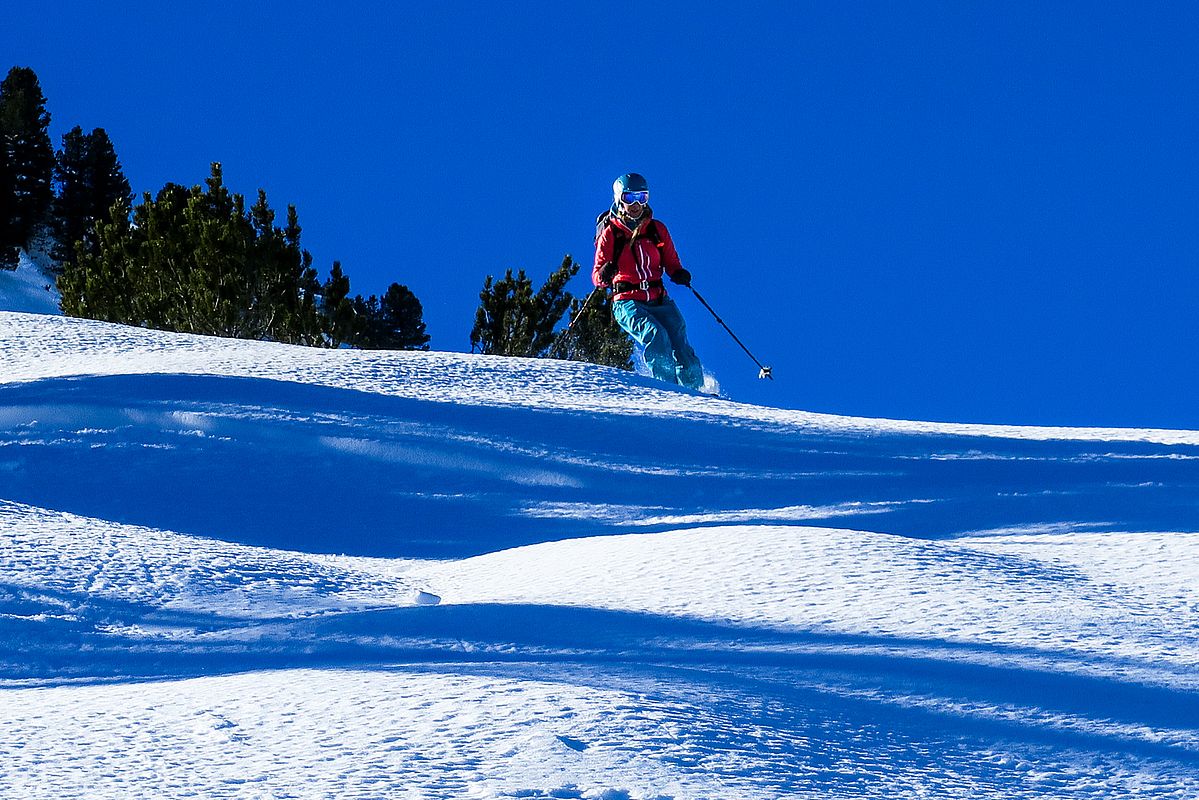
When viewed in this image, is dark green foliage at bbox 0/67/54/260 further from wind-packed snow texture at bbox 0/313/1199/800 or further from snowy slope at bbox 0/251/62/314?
wind-packed snow texture at bbox 0/313/1199/800

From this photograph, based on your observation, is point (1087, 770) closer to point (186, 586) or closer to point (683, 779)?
point (683, 779)

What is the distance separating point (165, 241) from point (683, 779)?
2755 centimetres

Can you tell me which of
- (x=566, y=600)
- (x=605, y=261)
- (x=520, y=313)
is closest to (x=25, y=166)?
(x=520, y=313)

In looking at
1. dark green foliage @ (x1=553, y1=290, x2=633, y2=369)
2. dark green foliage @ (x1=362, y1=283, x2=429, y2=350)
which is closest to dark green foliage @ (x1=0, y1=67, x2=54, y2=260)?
dark green foliage @ (x1=362, y1=283, x2=429, y2=350)

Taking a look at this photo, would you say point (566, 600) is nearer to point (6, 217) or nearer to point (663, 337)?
Answer: point (663, 337)

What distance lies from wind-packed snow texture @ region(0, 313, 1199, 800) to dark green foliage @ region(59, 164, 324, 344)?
18406 mm

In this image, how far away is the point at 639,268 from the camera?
29.2 feet

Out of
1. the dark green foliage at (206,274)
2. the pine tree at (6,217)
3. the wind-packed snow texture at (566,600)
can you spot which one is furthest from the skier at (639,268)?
the pine tree at (6,217)

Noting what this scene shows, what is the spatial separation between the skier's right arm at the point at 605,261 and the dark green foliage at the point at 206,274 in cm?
1623

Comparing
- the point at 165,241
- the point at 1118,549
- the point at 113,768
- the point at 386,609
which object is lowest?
the point at 113,768

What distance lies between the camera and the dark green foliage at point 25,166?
42812 mm

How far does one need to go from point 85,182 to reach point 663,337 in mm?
39175

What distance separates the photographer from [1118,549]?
4.28m

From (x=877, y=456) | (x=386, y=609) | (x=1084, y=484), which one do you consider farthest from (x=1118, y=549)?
(x=386, y=609)
